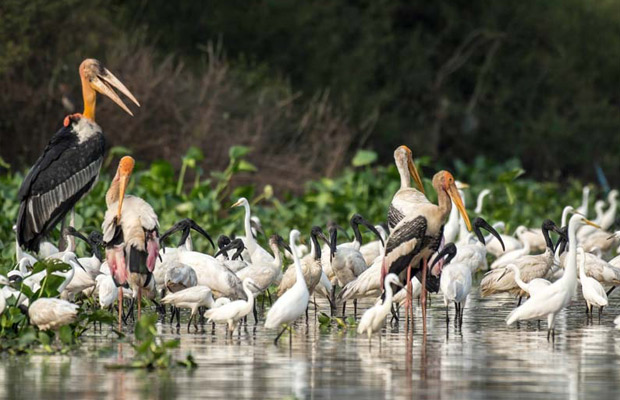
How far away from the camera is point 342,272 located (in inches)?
530

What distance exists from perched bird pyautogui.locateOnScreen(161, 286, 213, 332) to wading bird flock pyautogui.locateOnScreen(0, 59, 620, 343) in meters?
0.01

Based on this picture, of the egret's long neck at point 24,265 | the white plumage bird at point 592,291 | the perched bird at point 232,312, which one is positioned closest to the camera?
the perched bird at point 232,312

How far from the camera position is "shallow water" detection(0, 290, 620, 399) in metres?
7.93

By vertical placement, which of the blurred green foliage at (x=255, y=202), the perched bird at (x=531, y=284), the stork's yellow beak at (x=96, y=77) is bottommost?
the perched bird at (x=531, y=284)

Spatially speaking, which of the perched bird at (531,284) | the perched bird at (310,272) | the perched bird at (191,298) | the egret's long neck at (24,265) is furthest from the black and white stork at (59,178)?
the perched bird at (531,284)

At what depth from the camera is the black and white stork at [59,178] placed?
47.5 feet

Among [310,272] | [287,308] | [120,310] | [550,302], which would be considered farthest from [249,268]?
[550,302]

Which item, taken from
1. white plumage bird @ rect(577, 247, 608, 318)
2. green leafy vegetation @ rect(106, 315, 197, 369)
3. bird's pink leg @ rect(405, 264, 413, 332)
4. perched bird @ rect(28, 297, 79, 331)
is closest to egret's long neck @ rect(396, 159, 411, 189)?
white plumage bird @ rect(577, 247, 608, 318)

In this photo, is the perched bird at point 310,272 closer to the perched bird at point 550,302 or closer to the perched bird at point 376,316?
the perched bird at point 376,316

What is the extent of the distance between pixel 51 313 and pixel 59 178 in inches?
197

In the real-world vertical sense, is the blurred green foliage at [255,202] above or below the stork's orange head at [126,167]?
A: above

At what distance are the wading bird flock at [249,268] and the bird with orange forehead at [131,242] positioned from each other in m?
0.01

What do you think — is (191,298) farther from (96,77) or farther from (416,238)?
(96,77)

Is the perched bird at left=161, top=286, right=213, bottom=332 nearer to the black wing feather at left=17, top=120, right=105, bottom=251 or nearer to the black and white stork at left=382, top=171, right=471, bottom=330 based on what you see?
the black and white stork at left=382, top=171, right=471, bottom=330
